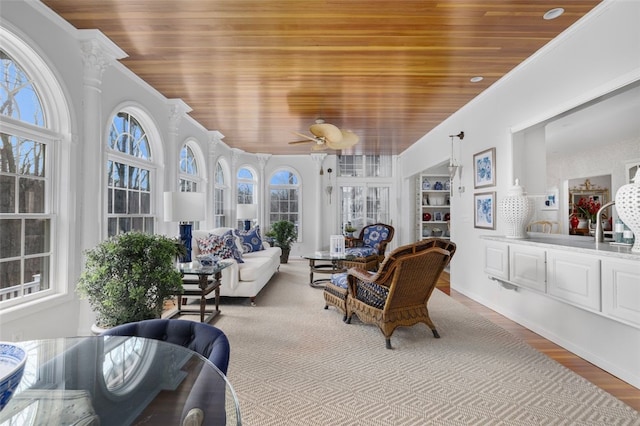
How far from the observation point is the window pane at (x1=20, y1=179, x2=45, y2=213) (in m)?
2.42

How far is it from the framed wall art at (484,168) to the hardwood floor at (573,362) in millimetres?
1569

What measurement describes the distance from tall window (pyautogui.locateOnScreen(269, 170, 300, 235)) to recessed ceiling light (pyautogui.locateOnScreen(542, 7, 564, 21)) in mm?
6529

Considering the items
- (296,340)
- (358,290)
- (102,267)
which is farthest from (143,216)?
(358,290)

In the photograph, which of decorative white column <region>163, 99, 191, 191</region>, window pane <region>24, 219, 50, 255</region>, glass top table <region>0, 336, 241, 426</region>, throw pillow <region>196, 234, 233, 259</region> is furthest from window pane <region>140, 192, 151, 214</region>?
glass top table <region>0, 336, 241, 426</region>

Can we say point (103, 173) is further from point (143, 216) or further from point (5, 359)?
point (5, 359)

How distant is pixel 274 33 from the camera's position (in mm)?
2729

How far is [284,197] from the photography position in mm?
8555

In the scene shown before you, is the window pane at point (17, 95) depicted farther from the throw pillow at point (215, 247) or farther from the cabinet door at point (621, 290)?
the cabinet door at point (621, 290)

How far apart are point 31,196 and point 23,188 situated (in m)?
0.09

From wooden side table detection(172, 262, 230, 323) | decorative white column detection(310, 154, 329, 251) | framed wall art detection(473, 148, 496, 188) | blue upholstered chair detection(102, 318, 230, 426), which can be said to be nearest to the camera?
blue upholstered chair detection(102, 318, 230, 426)

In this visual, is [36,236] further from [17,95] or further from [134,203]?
[134,203]

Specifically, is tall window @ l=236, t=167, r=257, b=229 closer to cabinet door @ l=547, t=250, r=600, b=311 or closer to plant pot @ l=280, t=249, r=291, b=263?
plant pot @ l=280, t=249, r=291, b=263

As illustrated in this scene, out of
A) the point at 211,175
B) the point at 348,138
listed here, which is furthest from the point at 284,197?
the point at 348,138

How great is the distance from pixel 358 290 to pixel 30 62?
3355mm
